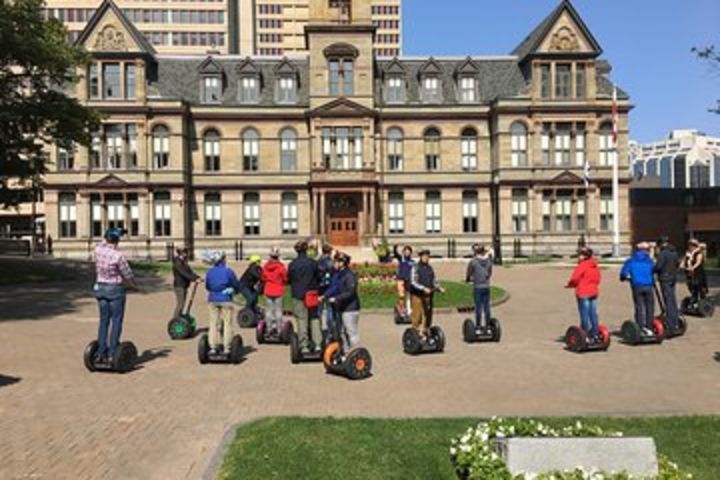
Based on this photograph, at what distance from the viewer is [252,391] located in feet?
33.3

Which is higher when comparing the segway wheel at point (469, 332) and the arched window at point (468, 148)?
the arched window at point (468, 148)

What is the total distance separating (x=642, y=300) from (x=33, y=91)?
877 inches

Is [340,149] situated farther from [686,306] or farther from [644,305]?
[644,305]

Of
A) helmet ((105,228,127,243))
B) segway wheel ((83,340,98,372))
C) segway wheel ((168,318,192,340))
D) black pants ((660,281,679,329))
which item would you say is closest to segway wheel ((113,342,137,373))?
segway wheel ((83,340,98,372))

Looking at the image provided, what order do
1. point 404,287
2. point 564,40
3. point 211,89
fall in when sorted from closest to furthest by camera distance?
point 404,287
point 564,40
point 211,89

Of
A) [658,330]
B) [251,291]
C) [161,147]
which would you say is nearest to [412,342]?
[251,291]

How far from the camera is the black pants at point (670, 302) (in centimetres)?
1501

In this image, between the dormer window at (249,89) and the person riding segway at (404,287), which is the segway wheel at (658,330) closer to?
the person riding segway at (404,287)

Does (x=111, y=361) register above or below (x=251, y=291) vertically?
below

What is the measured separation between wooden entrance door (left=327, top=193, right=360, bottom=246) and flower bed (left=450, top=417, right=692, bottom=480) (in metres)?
41.6

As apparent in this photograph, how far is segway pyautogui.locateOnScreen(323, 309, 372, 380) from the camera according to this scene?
1080cm

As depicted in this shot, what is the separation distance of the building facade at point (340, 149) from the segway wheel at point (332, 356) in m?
34.9

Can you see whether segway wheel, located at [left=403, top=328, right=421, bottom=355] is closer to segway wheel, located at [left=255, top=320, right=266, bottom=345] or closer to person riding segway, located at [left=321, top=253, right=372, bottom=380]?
person riding segway, located at [left=321, top=253, right=372, bottom=380]

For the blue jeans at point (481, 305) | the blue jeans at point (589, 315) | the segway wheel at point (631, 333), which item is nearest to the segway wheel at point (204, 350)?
the blue jeans at point (481, 305)
